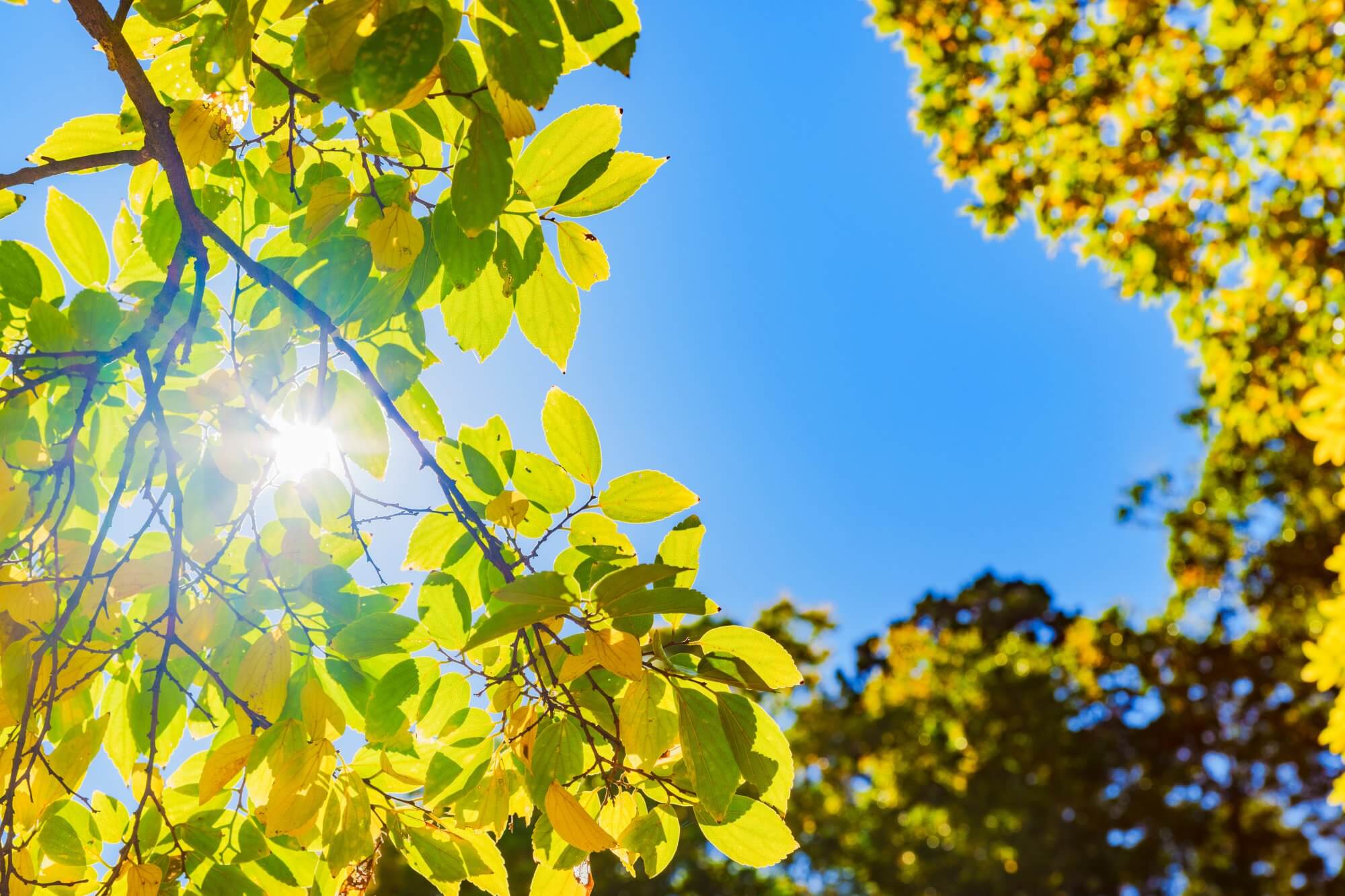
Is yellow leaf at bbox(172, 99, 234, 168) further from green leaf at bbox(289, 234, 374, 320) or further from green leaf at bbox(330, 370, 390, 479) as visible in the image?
green leaf at bbox(330, 370, 390, 479)

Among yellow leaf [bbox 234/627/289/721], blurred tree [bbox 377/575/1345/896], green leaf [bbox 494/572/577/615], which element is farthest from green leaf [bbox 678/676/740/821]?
blurred tree [bbox 377/575/1345/896]

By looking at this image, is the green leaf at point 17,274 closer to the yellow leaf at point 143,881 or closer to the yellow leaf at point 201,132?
the yellow leaf at point 201,132

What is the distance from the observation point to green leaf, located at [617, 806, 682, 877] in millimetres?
1125

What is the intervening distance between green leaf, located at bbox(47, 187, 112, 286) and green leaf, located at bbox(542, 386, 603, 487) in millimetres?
728

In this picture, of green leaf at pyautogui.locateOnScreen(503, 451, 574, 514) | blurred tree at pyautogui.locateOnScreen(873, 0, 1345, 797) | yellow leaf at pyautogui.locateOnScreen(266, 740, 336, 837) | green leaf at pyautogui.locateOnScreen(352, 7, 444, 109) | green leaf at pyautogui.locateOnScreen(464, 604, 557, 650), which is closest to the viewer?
green leaf at pyautogui.locateOnScreen(352, 7, 444, 109)

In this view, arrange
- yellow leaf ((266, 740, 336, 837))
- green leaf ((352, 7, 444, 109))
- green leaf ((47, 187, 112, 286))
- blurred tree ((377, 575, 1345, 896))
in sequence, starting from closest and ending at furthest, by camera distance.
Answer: green leaf ((352, 7, 444, 109)) → yellow leaf ((266, 740, 336, 837)) → green leaf ((47, 187, 112, 286)) → blurred tree ((377, 575, 1345, 896))

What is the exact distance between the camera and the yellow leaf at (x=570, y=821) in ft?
3.24

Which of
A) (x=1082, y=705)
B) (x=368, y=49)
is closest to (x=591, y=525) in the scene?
(x=368, y=49)

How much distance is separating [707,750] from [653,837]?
23 cm

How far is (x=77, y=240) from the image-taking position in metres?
1.27

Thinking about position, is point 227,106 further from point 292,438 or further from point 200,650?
point 200,650

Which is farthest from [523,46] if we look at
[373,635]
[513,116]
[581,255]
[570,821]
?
Answer: [570,821]

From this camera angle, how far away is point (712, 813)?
0.97 meters

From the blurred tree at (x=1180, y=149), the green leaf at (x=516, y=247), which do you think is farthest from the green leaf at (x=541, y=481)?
the blurred tree at (x=1180, y=149)
